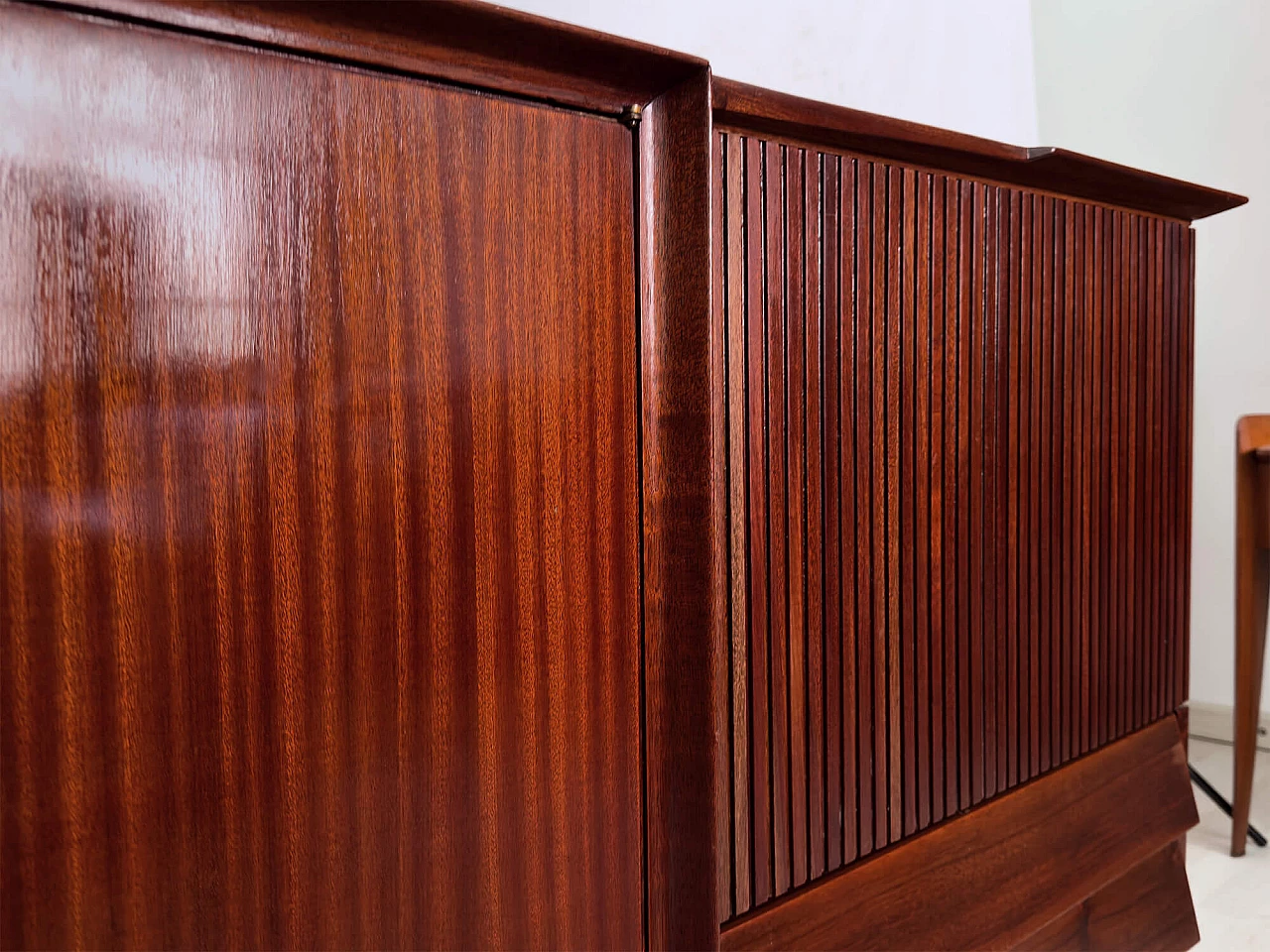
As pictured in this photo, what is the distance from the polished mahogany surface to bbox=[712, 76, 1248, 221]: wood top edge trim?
149 millimetres

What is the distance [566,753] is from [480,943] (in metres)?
0.14

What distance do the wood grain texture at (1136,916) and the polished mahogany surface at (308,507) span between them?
75 cm

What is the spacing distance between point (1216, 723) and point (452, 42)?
2578 millimetres

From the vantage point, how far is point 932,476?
104cm

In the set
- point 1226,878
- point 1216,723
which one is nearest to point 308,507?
point 1226,878

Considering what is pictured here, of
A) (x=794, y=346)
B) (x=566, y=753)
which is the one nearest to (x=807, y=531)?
(x=794, y=346)

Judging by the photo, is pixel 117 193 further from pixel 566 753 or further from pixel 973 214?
pixel 973 214

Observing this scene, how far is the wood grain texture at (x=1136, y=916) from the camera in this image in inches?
48.4

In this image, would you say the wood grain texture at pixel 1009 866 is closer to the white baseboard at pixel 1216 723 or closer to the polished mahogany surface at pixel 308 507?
the polished mahogany surface at pixel 308 507

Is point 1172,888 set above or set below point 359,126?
below

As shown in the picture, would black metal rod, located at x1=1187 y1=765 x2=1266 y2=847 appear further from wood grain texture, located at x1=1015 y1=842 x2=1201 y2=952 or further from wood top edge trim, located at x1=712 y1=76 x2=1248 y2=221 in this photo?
wood top edge trim, located at x1=712 y1=76 x2=1248 y2=221

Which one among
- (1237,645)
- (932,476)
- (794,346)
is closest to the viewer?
(794,346)

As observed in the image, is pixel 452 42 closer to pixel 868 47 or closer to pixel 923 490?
pixel 923 490

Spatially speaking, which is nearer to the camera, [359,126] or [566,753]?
[359,126]
